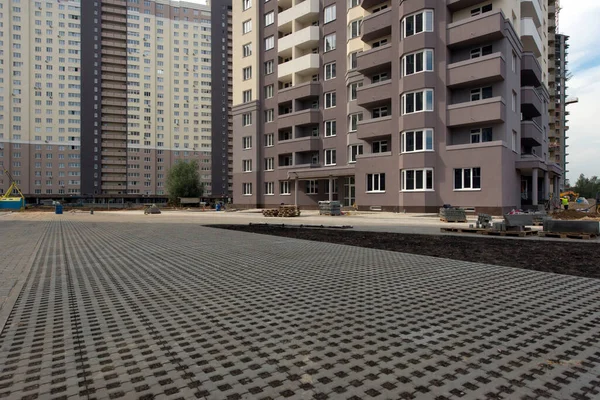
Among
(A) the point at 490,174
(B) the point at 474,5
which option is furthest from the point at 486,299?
(B) the point at 474,5

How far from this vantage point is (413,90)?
1150 inches

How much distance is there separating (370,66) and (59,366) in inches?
1339

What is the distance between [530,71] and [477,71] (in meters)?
9.40

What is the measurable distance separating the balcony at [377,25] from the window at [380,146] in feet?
32.4

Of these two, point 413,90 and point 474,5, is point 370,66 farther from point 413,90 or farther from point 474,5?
point 474,5

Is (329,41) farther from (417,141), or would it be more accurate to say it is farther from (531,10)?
(531,10)

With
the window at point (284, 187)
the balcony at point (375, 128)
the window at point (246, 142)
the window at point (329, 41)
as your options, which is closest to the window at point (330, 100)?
the window at point (329, 41)

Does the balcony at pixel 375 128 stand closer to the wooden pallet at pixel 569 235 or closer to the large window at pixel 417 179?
the large window at pixel 417 179

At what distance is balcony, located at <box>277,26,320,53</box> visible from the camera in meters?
41.3

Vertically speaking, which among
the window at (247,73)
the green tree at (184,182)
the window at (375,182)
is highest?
the window at (247,73)

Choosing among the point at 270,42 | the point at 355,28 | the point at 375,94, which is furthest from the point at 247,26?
the point at 375,94

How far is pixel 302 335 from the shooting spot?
128 inches

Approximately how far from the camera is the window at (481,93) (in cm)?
2819

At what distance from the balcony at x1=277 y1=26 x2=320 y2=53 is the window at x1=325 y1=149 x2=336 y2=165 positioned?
1286cm
